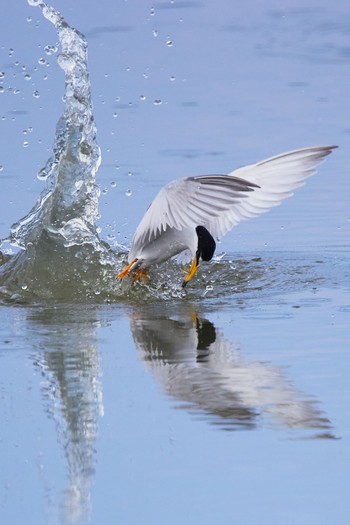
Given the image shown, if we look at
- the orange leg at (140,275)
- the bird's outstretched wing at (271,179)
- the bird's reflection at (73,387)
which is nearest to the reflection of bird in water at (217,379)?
the bird's reflection at (73,387)

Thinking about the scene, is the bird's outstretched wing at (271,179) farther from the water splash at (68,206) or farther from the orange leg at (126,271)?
the water splash at (68,206)

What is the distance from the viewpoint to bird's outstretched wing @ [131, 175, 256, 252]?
7.72m

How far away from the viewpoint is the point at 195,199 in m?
7.90

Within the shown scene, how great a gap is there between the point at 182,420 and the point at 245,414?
9.7 inches

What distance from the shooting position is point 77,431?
4.99 metres

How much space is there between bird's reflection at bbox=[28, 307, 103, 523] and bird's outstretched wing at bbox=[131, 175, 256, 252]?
0.81m

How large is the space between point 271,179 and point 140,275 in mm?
1050

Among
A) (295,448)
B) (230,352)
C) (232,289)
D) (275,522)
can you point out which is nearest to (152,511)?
(275,522)

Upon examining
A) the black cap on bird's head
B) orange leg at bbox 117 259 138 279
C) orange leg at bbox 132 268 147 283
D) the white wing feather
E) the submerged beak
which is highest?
the white wing feather

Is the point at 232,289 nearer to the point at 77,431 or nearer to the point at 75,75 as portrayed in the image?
the point at 75,75

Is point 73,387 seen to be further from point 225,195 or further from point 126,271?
point 126,271

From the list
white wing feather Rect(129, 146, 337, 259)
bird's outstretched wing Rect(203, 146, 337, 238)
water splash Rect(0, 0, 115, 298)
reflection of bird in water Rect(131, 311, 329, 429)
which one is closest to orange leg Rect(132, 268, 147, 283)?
white wing feather Rect(129, 146, 337, 259)

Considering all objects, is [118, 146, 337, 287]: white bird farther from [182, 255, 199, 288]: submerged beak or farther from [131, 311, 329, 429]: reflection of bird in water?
[131, 311, 329, 429]: reflection of bird in water

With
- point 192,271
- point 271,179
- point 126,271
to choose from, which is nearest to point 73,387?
point 192,271
